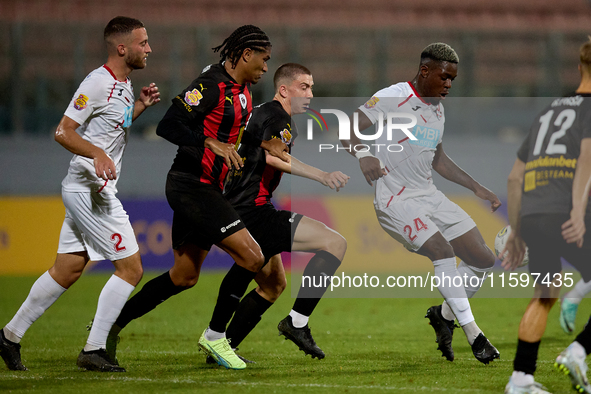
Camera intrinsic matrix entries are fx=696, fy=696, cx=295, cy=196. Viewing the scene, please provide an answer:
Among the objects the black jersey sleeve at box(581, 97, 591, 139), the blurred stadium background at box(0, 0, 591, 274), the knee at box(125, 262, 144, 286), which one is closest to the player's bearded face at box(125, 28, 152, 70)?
the knee at box(125, 262, 144, 286)

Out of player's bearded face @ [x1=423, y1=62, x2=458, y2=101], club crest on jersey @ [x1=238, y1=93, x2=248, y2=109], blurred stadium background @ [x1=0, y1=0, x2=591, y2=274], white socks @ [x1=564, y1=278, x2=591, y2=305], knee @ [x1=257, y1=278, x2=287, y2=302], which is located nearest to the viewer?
club crest on jersey @ [x1=238, y1=93, x2=248, y2=109]

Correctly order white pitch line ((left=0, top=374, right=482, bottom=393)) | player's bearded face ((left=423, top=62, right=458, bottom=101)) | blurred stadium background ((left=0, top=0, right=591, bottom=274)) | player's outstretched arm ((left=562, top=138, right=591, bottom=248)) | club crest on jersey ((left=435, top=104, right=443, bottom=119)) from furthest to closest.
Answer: blurred stadium background ((left=0, top=0, right=591, bottom=274)) → club crest on jersey ((left=435, top=104, right=443, bottom=119)) → player's bearded face ((left=423, top=62, right=458, bottom=101)) → white pitch line ((left=0, top=374, right=482, bottom=393)) → player's outstretched arm ((left=562, top=138, right=591, bottom=248))

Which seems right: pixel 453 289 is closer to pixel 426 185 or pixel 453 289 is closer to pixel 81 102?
pixel 426 185

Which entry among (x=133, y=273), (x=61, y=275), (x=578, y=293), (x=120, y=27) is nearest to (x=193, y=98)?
(x=120, y=27)

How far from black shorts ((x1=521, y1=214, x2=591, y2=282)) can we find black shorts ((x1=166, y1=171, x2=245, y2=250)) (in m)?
1.96

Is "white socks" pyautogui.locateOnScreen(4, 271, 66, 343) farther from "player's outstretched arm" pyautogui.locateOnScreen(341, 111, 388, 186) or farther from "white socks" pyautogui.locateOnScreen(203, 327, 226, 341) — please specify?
"player's outstretched arm" pyautogui.locateOnScreen(341, 111, 388, 186)

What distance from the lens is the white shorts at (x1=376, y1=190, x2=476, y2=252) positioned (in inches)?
216

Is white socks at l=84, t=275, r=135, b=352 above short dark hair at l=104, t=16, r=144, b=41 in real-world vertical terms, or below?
below

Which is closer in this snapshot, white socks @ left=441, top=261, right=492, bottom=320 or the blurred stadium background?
white socks @ left=441, top=261, right=492, bottom=320

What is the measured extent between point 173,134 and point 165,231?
755 cm

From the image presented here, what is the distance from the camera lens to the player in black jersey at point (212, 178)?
191 inches

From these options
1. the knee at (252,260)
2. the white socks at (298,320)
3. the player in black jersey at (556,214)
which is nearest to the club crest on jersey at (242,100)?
the knee at (252,260)

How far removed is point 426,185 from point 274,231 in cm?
142

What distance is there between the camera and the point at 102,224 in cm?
495
